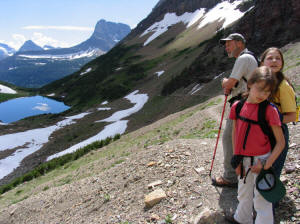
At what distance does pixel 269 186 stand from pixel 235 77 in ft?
8.59

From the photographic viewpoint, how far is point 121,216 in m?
7.16

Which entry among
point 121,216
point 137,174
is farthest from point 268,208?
point 137,174

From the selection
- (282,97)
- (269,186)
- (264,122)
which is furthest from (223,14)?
(269,186)

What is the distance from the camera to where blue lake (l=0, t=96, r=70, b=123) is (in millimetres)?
114419

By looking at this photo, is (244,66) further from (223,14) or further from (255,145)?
(223,14)

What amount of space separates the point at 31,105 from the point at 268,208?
152 metres

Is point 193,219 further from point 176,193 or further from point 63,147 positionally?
point 63,147

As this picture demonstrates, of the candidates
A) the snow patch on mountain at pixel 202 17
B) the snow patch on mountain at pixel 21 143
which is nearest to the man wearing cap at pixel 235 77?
the snow patch on mountain at pixel 21 143

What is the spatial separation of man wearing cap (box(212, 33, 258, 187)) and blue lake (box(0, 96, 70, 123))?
376 ft

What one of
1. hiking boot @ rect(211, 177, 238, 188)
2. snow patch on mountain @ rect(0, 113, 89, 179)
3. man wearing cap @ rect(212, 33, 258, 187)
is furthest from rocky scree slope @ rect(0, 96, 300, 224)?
snow patch on mountain @ rect(0, 113, 89, 179)

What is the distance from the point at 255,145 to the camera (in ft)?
14.7

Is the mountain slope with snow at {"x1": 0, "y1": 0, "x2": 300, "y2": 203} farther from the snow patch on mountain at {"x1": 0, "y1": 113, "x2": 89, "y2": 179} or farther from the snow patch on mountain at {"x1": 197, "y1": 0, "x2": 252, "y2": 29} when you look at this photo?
the snow patch on mountain at {"x1": 0, "y1": 113, "x2": 89, "y2": 179}

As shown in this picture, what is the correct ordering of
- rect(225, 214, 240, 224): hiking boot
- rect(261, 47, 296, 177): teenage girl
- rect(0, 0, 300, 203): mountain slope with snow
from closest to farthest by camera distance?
rect(261, 47, 296, 177): teenage girl < rect(225, 214, 240, 224): hiking boot < rect(0, 0, 300, 203): mountain slope with snow

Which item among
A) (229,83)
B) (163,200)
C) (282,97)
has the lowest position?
(163,200)
